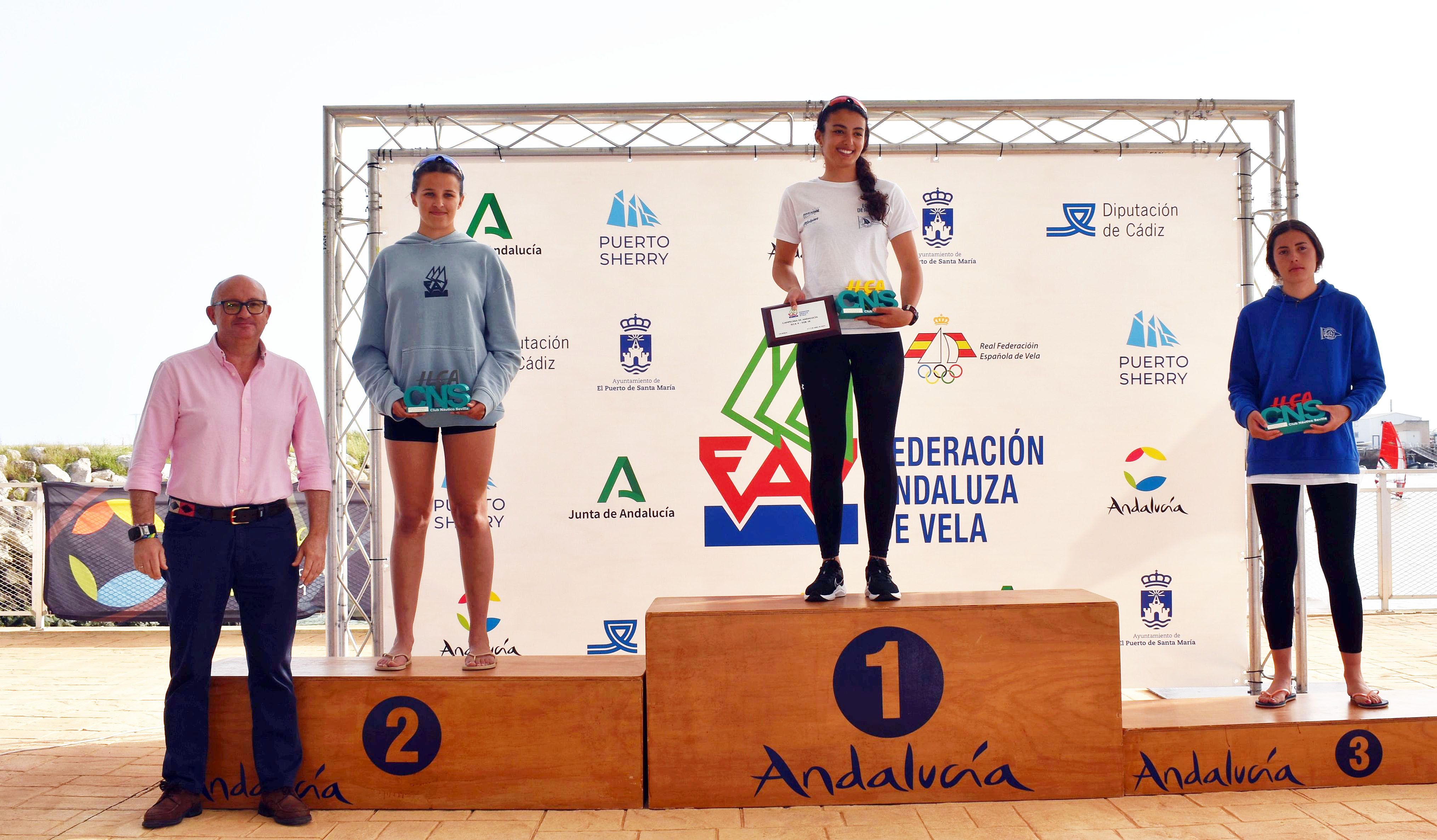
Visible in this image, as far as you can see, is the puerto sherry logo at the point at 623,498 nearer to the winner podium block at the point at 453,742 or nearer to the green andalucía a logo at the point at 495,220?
the green andalucía a logo at the point at 495,220

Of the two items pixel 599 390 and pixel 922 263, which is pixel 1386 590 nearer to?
pixel 922 263

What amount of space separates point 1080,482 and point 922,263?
1217mm

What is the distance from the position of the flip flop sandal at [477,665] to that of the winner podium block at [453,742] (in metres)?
0.08

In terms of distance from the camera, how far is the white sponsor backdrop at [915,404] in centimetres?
394

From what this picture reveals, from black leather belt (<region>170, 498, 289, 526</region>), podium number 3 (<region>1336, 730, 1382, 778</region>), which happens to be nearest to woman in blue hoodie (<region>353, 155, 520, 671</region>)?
black leather belt (<region>170, 498, 289, 526</region>)

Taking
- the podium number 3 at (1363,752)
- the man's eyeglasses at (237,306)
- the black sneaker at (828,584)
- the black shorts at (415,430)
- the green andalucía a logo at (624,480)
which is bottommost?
the podium number 3 at (1363,752)

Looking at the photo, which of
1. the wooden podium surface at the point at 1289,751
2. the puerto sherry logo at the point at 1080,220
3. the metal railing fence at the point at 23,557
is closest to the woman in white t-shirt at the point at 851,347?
the wooden podium surface at the point at 1289,751

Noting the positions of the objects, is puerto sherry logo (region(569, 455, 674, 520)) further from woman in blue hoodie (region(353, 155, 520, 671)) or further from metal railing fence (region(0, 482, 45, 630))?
metal railing fence (region(0, 482, 45, 630))

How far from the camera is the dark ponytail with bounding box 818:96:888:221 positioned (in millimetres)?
2607

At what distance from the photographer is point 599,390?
13.0ft

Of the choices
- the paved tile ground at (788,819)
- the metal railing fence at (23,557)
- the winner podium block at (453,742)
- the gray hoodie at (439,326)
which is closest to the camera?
the paved tile ground at (788,819)

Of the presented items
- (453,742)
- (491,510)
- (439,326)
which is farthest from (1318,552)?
(491,510)

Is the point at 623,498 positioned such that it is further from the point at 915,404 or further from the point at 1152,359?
the point at 1152,359

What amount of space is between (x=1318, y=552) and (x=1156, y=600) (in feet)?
3.82
